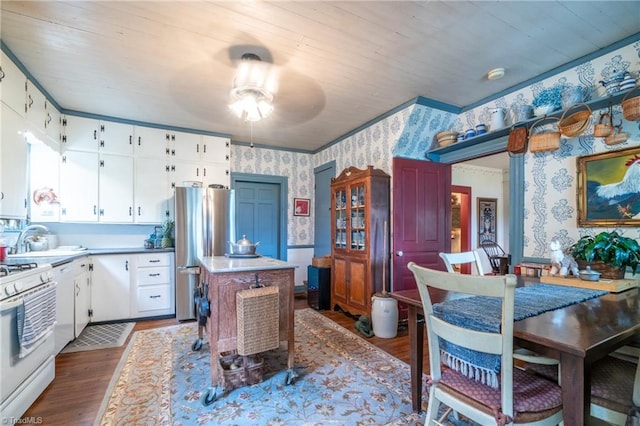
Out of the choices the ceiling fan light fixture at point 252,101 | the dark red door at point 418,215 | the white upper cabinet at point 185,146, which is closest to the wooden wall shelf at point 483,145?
the dark red door at point 418,215

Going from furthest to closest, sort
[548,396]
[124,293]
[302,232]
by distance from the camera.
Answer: [302,232] < [124,293] < [548,396]

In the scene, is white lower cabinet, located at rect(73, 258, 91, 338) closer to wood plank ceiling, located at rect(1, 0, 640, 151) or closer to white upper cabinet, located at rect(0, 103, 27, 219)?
white upper cabinet, located at rect(0, 103, 27, 219)

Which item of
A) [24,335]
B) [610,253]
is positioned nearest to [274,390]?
[24,335]

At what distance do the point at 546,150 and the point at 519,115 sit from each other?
0.50 metres

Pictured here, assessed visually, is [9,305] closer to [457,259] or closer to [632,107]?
[457,259]

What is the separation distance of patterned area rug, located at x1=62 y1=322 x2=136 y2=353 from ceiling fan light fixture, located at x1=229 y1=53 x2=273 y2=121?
2.67 meters

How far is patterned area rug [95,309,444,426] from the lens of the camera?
5.84 ft

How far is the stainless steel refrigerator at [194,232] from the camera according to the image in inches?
143

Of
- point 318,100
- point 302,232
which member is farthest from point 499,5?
point 302,232

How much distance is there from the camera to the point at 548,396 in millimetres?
1225

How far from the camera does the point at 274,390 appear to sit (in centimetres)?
209

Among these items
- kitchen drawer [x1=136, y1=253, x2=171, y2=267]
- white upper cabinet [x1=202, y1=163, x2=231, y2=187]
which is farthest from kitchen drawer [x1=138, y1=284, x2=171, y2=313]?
white upper cabinet [x1=202, y1=163, x2=231, y2=187]

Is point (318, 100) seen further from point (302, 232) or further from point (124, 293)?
point (124, 293)

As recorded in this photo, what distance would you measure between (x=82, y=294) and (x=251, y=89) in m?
2.91
